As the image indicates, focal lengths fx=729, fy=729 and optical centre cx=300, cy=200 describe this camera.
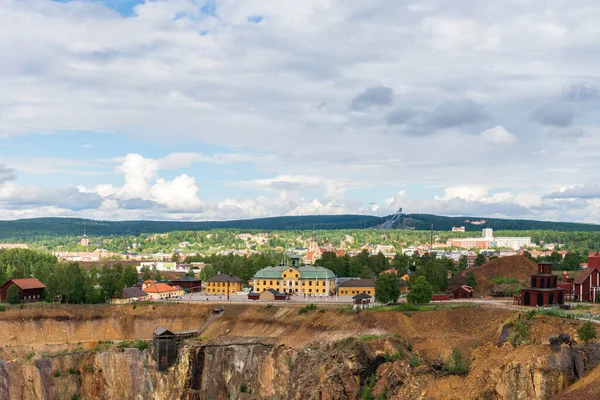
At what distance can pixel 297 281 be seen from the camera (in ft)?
450

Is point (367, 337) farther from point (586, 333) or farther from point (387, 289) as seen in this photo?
point (586, 333)

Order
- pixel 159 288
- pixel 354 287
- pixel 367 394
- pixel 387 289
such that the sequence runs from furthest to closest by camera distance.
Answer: pixel 159 288 < pixel 354 287 < pixel 387 289 < pixel 367 394

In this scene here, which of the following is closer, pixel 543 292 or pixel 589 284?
pixel 543 292

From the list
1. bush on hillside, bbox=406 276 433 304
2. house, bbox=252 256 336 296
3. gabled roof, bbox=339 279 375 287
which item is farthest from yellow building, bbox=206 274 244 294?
bush on hillside, bbox=406 276 433 304

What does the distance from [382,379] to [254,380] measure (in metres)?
22.1

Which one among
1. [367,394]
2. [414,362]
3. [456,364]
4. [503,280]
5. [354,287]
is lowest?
[367,394]

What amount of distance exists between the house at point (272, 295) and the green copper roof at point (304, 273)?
10.1 meters

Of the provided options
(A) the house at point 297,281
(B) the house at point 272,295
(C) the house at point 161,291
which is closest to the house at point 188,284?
(C) the house at point 161,291

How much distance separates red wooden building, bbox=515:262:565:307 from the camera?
9744cm

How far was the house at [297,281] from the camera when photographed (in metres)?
136

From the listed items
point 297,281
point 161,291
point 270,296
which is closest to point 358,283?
point 297,281

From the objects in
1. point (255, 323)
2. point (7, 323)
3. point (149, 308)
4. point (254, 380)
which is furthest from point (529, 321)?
point (7, 323)

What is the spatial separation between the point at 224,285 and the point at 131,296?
1948 centimetres

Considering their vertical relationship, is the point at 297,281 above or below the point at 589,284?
below
